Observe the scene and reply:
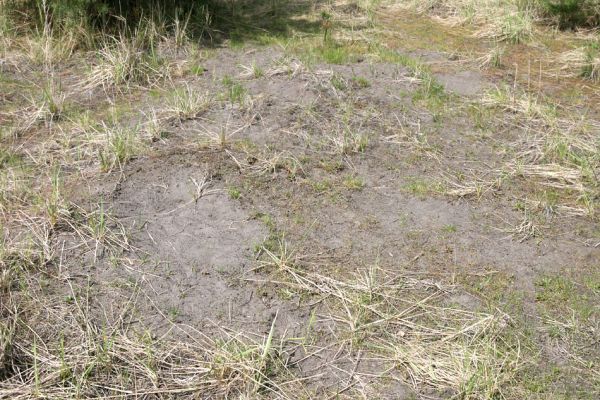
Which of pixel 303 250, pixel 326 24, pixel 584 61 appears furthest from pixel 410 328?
pixel 326 24

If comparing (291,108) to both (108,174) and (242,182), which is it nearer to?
(242,182)

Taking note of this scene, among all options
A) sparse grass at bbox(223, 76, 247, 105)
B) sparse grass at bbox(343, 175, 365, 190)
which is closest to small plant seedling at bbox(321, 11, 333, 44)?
sparse grass at bbox(223, 76, 247, 105)

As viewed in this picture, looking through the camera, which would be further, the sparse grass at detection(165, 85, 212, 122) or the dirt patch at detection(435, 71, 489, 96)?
the dirt patch at detection(435, 71, 489, 96)

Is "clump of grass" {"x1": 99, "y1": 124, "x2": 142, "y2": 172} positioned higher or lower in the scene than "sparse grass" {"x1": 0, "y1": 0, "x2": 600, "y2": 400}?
higher

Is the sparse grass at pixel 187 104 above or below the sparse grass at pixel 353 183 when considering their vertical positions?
above

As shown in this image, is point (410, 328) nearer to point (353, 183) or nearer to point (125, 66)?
point (353, 183)

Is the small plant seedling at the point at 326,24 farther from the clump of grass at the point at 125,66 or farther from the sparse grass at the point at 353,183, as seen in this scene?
the sparse grass at the point at 353,183

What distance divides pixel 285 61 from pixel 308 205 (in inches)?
82.6

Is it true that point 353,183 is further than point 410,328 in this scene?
Yes

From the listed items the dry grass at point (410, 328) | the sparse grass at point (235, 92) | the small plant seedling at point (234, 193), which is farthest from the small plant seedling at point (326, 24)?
the dry grass at point (410, 328)

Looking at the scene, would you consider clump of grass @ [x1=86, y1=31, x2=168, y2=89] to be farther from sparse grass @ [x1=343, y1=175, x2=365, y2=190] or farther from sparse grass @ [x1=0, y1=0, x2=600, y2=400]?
sparse grass @ [x1=343, y1=175, x2=365, y2=190]

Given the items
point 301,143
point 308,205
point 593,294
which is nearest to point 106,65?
point 301,143

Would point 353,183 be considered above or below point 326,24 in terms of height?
below

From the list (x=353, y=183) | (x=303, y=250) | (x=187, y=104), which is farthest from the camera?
(x=187, y=104)
